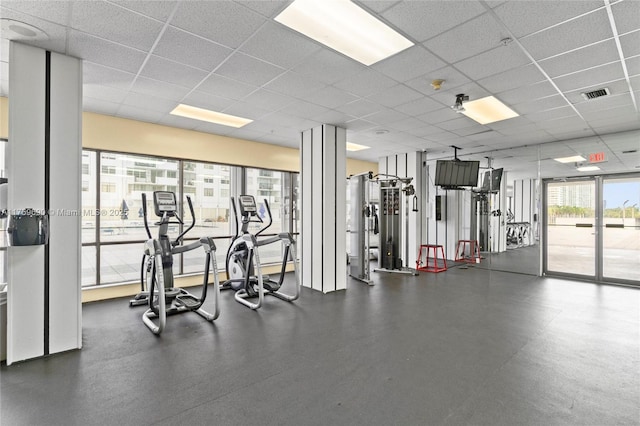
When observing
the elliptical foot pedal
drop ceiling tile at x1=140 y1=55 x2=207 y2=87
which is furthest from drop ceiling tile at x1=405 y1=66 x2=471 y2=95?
the elliptical foot pedal

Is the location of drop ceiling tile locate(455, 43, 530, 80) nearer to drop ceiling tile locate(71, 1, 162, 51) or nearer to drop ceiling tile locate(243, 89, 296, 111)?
drop ceiling tile locate(243, 89, 296, 111)

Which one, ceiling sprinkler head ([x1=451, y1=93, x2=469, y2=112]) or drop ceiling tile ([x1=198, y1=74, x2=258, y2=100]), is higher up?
drop ceiling tile ([x1=198, y1=74, x2=258, y2=100])

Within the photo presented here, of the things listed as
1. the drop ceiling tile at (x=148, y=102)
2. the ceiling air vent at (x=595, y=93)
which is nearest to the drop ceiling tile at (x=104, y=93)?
the drop ceiling tile at (x=148, y=102)

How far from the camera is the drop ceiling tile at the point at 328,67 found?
325cm

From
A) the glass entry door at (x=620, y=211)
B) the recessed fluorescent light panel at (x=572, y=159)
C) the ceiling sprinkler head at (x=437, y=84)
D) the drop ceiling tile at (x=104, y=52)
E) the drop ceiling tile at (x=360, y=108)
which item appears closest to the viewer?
the drop ceiling tile at (x=104, y=52)

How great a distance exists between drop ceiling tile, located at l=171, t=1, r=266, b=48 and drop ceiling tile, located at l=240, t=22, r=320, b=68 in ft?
0.32

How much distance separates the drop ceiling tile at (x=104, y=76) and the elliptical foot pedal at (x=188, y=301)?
301 centimetres

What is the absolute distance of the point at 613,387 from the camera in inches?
102

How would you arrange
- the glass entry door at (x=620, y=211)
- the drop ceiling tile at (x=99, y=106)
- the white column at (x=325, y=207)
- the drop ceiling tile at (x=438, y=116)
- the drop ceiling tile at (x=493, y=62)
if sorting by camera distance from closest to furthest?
the drop ceiling tile at (x=493, y=62) → the drop ceiling tile at (x=99, y=106) → the drop ceiling tile at (x=438, y=116) → the white column at (x=325, y=207) → the glass entry door at (x=620, y=211)

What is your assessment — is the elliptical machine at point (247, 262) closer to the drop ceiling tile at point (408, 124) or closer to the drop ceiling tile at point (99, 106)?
the drop ceiling tile at point (99, 106)

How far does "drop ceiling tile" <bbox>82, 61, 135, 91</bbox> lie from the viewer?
3514 mm

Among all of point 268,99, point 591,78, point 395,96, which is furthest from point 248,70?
point 591,78

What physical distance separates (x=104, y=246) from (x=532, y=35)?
255 inches

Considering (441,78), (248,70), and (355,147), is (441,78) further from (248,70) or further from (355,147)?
(355,147)
